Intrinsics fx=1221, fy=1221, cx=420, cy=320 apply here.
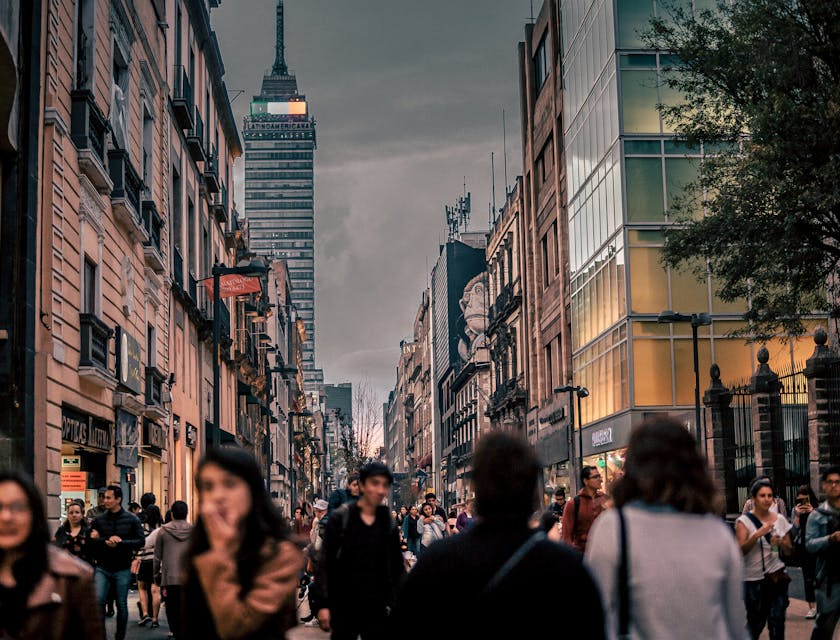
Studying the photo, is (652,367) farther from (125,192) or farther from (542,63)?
(542,63)

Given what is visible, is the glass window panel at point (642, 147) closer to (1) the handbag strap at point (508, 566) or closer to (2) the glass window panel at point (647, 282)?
(2) the glass window panel at point (647, 282)

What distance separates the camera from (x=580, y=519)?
12164mm

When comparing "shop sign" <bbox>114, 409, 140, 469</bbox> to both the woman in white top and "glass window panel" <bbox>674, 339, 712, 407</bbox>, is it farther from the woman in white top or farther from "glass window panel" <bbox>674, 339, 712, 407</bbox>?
"glass window panel" <bbox>674, 339, 712, 407</bbox>

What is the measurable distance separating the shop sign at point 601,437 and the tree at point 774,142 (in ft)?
61.9

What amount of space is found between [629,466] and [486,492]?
3.00 feet

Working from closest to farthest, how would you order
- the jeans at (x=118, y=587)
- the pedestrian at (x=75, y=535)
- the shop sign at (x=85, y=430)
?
the jeans at (x=118, y=587) < the pedestrian at (x=75, y=535) < the shop sign at (x=85, y=430)

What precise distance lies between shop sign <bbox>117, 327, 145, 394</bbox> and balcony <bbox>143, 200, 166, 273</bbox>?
9.00 ft

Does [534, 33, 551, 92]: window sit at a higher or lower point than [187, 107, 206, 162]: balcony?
higher

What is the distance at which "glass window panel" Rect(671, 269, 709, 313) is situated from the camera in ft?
126

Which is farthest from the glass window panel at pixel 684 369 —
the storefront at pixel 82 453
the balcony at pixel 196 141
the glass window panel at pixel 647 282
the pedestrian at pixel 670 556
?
the pedestrian at pixel 670 556

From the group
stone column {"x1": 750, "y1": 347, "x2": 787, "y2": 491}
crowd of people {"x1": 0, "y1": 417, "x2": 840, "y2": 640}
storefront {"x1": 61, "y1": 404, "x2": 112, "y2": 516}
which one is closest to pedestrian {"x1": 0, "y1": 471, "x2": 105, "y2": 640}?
crowd of people {"x1": 0, "y1": 417, "x2": 840, "y2": 640}

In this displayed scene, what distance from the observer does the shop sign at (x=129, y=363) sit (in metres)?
23.9

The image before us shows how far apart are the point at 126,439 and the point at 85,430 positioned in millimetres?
4013

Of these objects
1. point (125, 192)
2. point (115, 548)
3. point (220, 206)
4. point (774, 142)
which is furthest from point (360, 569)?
point (220, 206)
